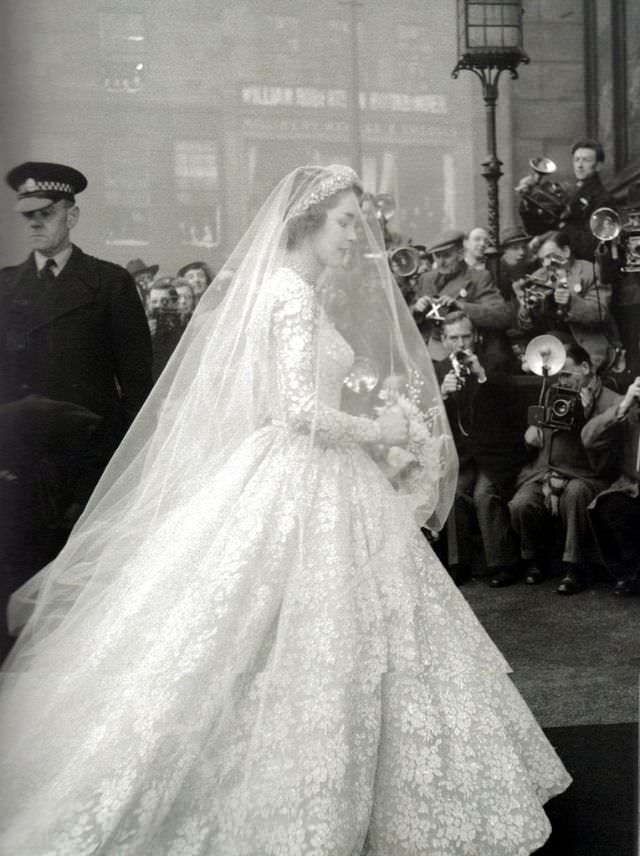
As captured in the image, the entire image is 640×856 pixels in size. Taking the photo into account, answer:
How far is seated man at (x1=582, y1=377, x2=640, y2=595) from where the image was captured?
3113 millimetres

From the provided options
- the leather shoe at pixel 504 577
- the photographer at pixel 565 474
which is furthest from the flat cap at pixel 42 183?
the leather shoe at pixel 504 577

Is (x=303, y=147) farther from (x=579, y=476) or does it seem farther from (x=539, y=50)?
(x=579, y=476)

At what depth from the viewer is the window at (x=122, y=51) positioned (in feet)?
9.11

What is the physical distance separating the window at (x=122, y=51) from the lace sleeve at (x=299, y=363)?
0.96m

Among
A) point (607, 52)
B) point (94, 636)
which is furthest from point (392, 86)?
point (94, 636)

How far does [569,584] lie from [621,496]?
1.18 ft

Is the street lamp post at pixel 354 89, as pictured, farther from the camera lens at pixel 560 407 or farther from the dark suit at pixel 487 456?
→ the camera lens at pixel 560 407

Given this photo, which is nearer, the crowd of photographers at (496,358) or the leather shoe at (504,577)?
the crowd of photographers at (496,358)

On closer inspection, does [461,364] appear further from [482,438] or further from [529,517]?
[529,517]

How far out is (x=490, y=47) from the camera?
2967 millimetres

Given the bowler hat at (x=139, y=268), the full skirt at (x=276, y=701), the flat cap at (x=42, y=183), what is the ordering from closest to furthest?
the full skirt at (x=276, y=701), the flat cap at (x=42, y=183), the bowler hat at (x=139, y=268)

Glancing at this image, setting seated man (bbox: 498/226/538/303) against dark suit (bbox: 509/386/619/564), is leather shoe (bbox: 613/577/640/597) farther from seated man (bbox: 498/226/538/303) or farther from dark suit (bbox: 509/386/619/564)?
seated man (bbox: 498/226/538/303)

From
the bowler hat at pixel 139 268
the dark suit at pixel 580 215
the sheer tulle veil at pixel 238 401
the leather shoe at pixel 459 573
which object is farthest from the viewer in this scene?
the dark suit at pixel 580 215

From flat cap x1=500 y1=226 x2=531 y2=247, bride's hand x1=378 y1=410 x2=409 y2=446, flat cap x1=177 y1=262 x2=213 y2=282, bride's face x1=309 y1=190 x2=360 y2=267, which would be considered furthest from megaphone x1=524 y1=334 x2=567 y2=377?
flat cap x1=177 y1=262 x2=213 y2=282
